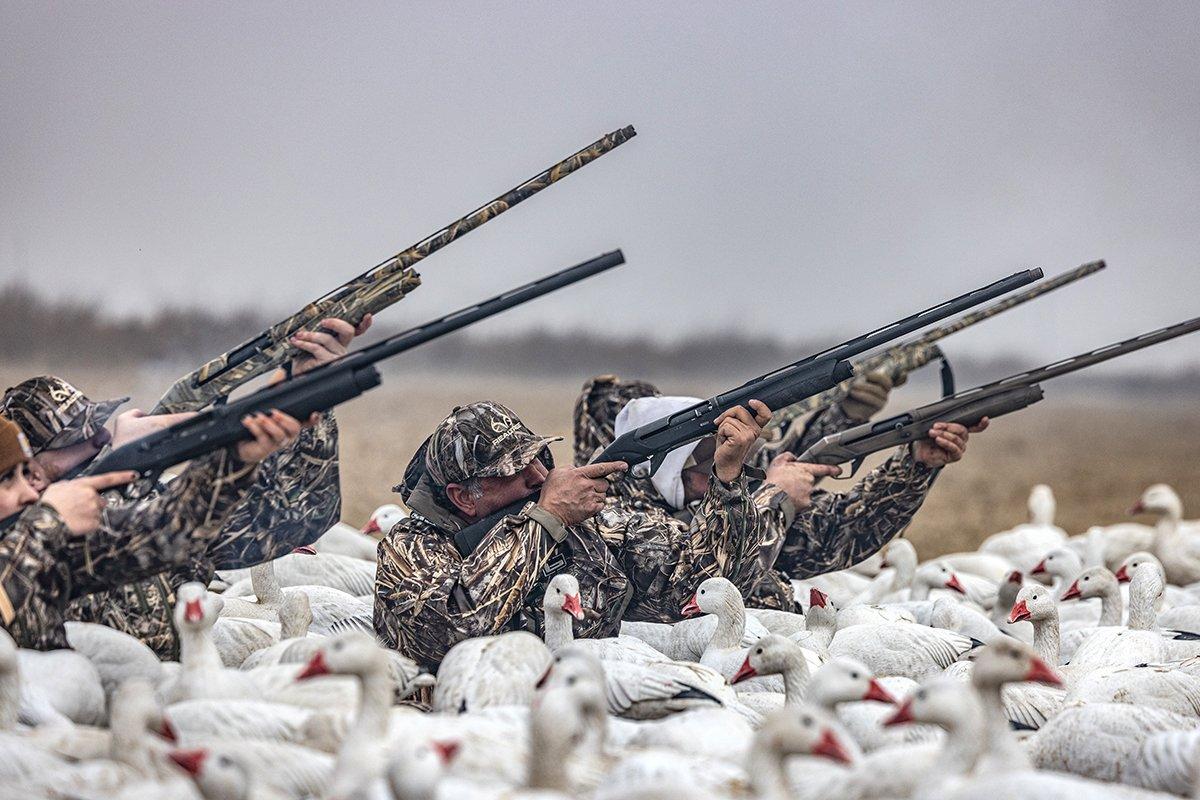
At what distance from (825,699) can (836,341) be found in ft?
39.4

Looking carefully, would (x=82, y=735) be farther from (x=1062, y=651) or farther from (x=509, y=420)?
(x=1062, y=651)

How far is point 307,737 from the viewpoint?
4.07 m

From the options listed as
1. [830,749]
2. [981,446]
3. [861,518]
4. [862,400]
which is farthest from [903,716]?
[981,446]

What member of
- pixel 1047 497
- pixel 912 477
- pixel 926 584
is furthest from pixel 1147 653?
pixel 1047 497

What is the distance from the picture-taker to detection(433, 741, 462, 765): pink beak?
3.38 m


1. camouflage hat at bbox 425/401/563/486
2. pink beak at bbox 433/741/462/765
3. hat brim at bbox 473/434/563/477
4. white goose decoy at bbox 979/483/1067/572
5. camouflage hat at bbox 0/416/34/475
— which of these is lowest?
white goose decoy at bbox 979/483/1067/572

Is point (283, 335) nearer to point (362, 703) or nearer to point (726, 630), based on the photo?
point (726, 630)

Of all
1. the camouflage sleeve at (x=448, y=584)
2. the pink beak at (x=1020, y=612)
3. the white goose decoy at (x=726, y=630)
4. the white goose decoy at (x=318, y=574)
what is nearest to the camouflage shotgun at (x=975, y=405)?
the pink beak at (x=1020, y=612)

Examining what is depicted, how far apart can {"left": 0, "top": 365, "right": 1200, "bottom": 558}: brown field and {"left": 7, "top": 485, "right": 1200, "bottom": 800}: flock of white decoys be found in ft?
19.7

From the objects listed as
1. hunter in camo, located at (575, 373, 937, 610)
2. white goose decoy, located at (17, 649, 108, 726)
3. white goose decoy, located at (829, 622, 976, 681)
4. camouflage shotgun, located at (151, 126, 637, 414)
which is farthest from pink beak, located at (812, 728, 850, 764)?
hunter in camo, located at (575, 373, 937, 610)

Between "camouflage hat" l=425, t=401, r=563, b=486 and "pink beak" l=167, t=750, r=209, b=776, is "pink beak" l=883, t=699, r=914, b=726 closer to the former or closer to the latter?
"pink beak" l=167, t=750, r=209, b=776

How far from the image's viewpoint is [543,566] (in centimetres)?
539

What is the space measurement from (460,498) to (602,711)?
171 cm

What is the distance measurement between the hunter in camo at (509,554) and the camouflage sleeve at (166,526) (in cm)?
106
